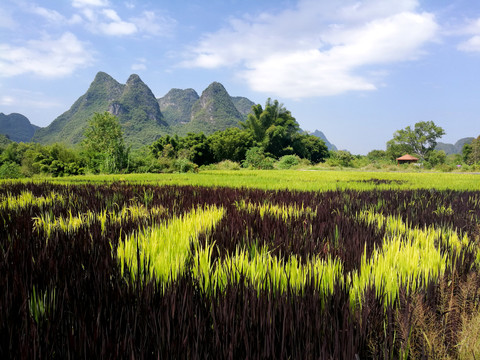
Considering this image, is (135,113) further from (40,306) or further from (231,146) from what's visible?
(40,306)

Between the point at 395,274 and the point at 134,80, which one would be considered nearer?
the point at 395,274

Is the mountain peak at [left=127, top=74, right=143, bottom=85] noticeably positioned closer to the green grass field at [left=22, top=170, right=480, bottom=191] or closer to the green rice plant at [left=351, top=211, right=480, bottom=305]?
the green grass field at [left=22, top=170, right=480, bottom=191]

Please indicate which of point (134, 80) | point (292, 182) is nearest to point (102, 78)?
point (134, 80)

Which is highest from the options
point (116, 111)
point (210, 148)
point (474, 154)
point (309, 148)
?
point (116, 111)

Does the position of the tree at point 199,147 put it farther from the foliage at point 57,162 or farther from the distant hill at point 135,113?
the distant hill at point 135,113

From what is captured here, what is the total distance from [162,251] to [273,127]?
5733 cm

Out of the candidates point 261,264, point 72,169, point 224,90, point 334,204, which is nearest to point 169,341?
point 261,264

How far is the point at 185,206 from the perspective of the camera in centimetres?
324

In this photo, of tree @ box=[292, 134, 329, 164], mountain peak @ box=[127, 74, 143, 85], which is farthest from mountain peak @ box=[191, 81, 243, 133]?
tree @ box=[292, 134, 329, 164]

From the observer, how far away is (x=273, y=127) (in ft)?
187

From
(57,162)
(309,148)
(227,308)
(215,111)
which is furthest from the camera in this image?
(215,111)

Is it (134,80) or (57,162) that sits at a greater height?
(134,80)

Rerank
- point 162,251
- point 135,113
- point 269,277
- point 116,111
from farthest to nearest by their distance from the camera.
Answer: point 135,113
point 116,111
point 162,251
point 269,277

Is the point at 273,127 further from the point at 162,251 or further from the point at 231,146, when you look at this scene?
the point at 162,251
